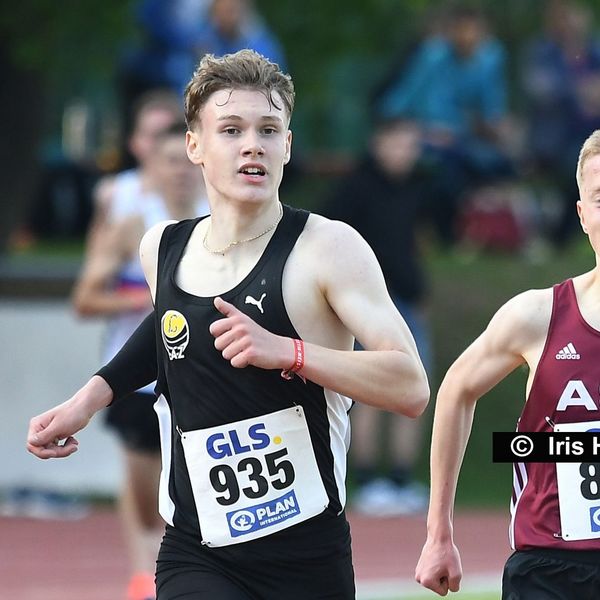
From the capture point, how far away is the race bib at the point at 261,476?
486 cm

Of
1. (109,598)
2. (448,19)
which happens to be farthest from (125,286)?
(448,19)

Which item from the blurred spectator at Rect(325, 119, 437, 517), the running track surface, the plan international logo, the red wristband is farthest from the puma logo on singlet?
the blurred spectator at Rect(325, 119, 437, 517)

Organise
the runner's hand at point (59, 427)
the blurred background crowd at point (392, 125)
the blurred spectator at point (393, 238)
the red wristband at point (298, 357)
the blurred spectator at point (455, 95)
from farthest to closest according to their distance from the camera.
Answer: the blurred spectator at point (455, 95) → the blurred background crowd at point (392, 125) → the blurred spectator at point (393, 238) → the runner's hand at point (59, 427) → the red wristband at point (298, 357)

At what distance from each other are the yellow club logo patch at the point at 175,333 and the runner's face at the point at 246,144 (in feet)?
1.23

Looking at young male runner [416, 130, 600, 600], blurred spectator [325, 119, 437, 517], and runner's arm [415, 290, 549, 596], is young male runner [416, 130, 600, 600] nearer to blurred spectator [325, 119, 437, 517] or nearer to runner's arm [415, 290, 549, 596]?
runner's arm [415, 290, 549, 596]

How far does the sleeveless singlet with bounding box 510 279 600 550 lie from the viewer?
4941 millimetres

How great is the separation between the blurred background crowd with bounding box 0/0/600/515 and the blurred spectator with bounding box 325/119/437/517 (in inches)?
0.4

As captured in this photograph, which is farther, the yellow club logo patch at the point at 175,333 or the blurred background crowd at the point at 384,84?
the blurred background crowd at the point at 384,84

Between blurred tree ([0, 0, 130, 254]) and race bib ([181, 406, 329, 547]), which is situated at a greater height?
blurred tree ([0, 0, 130, 254])

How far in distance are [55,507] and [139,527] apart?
17.6ft

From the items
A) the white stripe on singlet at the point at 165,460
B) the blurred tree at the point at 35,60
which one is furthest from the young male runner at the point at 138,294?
the blurred tree at the point at 35,60

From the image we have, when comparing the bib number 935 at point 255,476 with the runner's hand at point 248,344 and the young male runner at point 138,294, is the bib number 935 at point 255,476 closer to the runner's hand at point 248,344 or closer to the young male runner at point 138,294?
the runner's hand at point 248,344

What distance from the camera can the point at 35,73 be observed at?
14.7 metres

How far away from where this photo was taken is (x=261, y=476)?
16.0 feet
